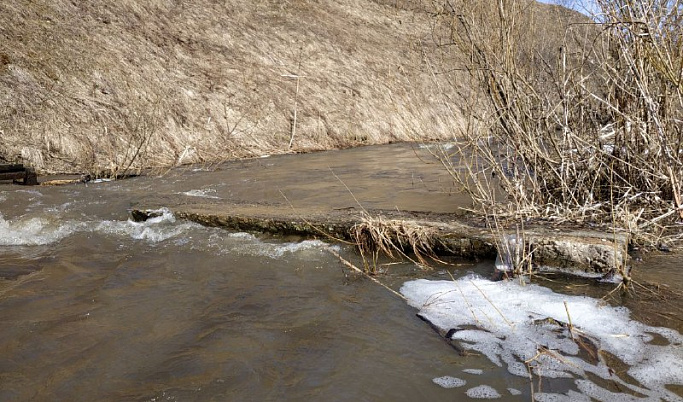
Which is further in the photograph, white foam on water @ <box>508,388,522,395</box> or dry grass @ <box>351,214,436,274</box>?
dry grass @ <box>351,214,436,274</box>

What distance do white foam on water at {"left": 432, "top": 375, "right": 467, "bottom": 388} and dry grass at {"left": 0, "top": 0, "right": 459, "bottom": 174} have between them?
677cm

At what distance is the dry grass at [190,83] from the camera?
10.1 metres

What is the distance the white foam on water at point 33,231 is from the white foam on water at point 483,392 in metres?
3.93

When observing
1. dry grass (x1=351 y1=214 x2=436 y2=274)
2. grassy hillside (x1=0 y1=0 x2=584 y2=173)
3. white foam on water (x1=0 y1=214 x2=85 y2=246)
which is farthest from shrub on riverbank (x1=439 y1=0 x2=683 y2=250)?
white foam on water (x1=0 y1=214 x2=85 y2=246)

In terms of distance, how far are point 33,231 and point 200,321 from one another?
3.00 metres

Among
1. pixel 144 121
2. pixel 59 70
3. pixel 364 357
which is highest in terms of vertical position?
pixel 59 70

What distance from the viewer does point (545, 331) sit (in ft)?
8.44

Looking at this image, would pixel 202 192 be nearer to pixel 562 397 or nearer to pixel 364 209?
pixel 364 209

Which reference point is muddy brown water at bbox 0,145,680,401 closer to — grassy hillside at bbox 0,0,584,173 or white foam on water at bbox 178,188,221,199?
white foam on water at bbox 178,188,221,199

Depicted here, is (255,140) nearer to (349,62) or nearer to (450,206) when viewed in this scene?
(349,62)

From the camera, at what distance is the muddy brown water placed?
86.0 inches

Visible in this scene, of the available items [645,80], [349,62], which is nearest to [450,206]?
[645,80]

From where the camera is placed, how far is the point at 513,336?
8.34ft

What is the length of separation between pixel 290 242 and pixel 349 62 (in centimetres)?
1461
